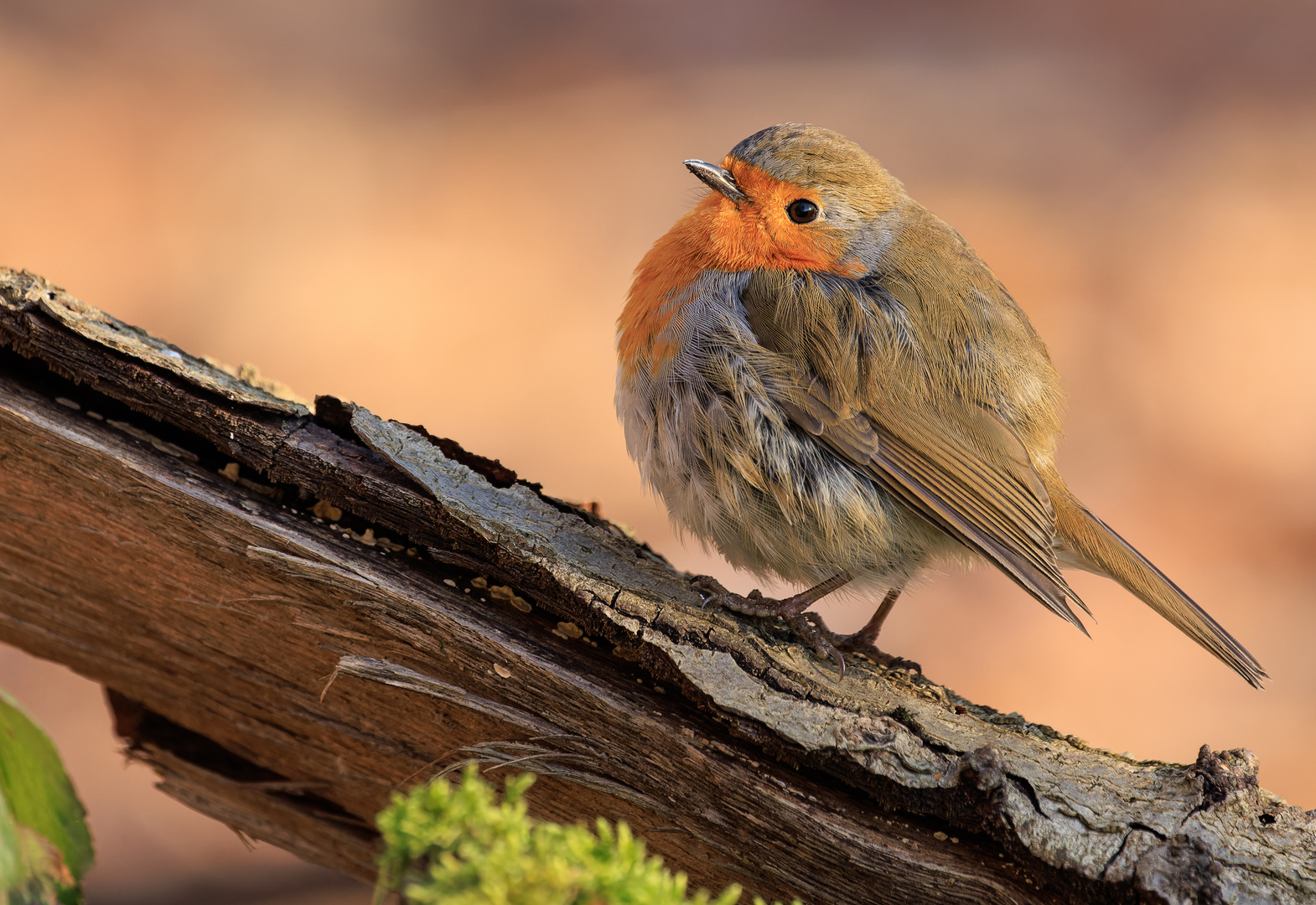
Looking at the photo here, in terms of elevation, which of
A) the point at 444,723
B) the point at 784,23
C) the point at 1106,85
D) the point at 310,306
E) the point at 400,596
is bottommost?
the point at 444,723

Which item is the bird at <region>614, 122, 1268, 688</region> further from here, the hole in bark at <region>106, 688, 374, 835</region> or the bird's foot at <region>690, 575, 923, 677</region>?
the hole in bark at <region>106, 688, 374, 835</region>

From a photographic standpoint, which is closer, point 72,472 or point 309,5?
point 72,472

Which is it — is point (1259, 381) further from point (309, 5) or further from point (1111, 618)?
point (309, 5)

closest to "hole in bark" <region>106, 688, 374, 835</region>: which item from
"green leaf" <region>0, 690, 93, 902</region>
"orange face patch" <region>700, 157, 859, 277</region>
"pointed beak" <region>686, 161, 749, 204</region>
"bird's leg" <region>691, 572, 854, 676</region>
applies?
"green leaf" <region>0, 690, 93, 902</region>

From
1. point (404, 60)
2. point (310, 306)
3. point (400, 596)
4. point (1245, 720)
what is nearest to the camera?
point (400, 596)

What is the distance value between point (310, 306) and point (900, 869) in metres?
4.52

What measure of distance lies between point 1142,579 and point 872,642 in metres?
0.71

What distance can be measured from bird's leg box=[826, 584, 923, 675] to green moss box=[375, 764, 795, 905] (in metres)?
1.59

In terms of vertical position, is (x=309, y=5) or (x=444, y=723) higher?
(x=309, y=5)

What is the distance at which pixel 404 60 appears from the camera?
6.72 meters

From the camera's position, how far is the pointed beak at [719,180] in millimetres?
2833

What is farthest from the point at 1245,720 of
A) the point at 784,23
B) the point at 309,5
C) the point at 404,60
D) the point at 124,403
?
the point at 309,5

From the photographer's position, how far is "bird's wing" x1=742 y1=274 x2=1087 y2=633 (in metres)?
→ 2.44

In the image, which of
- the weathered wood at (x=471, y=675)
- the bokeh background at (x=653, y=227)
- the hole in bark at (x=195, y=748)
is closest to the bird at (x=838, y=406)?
the weathered wood at (x=471, y=675)
